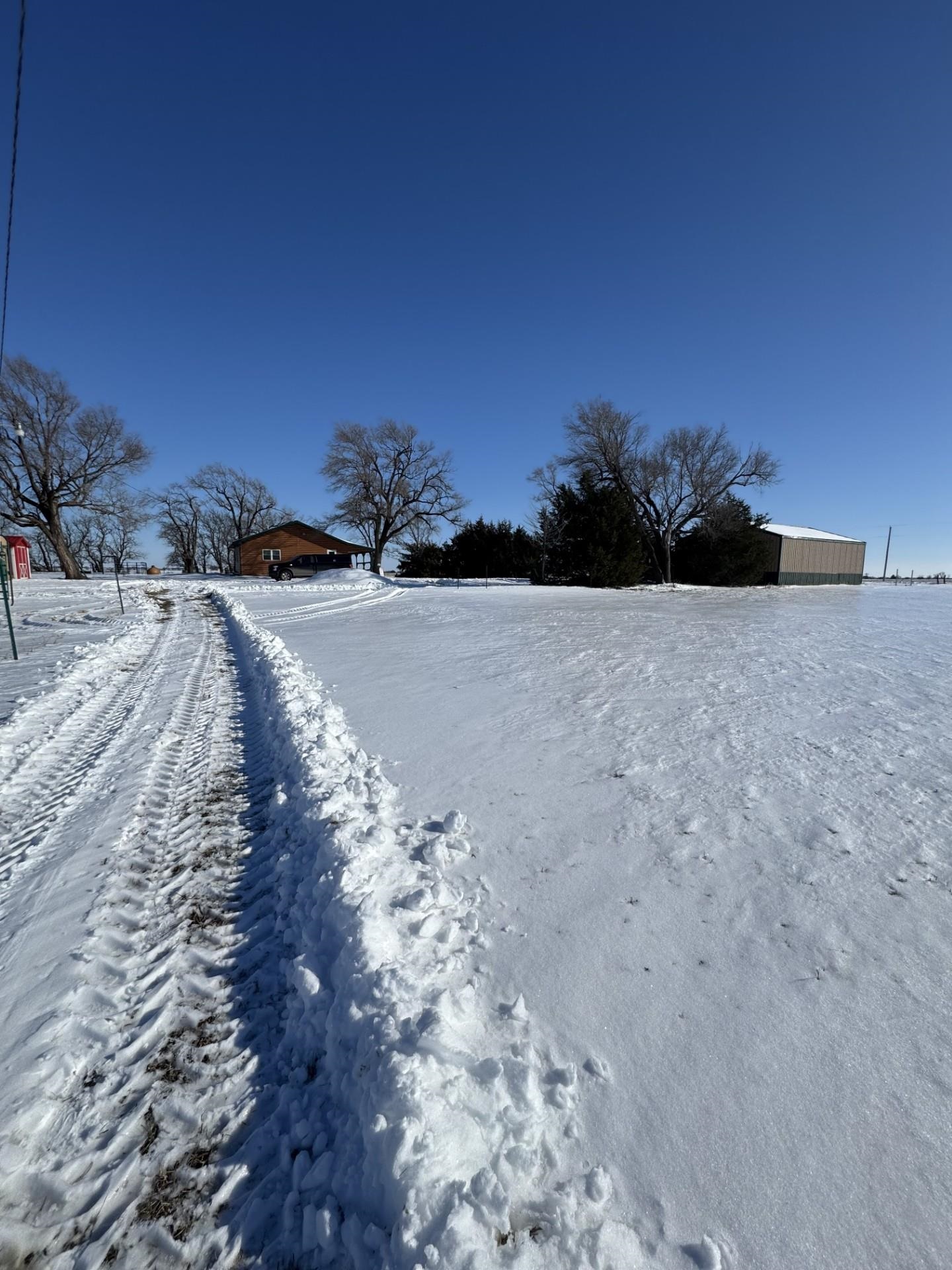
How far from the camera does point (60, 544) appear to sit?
30.7 metres

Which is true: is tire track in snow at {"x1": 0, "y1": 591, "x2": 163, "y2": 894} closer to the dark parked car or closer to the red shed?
the red shed

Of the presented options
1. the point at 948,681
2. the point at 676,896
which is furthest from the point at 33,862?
the point at 948,681

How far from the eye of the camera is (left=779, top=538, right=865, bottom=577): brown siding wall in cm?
3938

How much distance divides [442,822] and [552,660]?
5.72 metres

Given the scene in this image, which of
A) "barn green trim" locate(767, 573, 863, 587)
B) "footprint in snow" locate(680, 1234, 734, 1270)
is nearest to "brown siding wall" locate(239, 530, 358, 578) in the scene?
"barn green trim" locate(767, 573, 863, 587)

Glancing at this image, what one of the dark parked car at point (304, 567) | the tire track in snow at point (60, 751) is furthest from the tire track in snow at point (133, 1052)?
the dark parked car at point (304, 567)

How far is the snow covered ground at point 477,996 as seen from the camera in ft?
5.08

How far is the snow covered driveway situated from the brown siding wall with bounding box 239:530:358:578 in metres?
41.3

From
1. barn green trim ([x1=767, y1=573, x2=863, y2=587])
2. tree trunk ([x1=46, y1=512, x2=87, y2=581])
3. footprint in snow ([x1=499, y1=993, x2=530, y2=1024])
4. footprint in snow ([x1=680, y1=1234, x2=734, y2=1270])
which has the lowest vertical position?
footprint in snow ([x1=680, y1=1234, x2=734, y2=1270])

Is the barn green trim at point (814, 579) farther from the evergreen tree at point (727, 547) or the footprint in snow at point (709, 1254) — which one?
the footprint in snow at point (709, 1254)

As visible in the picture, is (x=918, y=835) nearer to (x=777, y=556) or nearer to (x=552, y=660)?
(x=552, y=660)

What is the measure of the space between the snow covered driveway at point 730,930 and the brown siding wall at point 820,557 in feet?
122

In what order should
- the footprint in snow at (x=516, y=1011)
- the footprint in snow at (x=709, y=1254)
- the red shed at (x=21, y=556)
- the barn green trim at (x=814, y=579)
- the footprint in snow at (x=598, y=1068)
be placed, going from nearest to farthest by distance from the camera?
the footprint in snow at (x=709, y=1254) < the footprint in snow at (x=598, y=1068) < the footprint in snow at (x=516, y=1011) < the red shed at (x=21, y=556) < the barn green trim at (x=814, y=579)

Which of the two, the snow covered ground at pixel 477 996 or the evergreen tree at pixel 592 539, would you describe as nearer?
the snow covered ground at pixel 477 996
